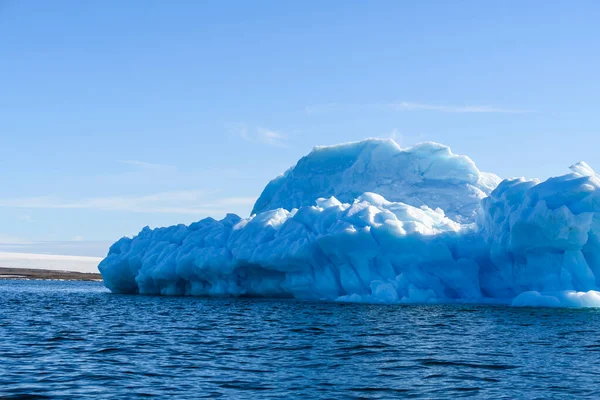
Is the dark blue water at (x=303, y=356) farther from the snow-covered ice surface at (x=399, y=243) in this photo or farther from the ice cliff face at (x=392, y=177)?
the ice cliff face at (x=392, y=177)

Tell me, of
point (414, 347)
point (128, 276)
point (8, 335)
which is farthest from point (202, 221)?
point (414, 347)

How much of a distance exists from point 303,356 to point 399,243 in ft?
61.3

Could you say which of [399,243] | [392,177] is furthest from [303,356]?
[392,177]

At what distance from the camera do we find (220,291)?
41.5 m

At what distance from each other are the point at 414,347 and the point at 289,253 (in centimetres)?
1806

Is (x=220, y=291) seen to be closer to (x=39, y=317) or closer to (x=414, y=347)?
(x=39, y=317)

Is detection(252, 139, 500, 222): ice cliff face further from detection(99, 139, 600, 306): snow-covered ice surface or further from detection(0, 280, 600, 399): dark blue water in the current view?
detection(0, 280, 600, 399): dark blue water

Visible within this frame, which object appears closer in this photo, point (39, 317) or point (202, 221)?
point (39, 317)

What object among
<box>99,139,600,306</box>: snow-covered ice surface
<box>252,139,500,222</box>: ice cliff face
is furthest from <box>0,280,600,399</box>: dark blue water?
<box>252,139,500,222</box>: ice cliff face

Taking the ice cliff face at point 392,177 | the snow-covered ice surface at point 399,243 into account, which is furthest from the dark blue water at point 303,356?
the ice cliff face at point 392,177

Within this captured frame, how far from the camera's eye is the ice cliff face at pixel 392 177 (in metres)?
46.5

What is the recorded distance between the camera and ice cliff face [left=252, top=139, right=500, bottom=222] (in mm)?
46469

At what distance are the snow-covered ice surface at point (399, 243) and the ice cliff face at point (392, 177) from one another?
0.23 feet

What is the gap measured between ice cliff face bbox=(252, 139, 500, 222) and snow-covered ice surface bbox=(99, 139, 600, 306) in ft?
0.23
